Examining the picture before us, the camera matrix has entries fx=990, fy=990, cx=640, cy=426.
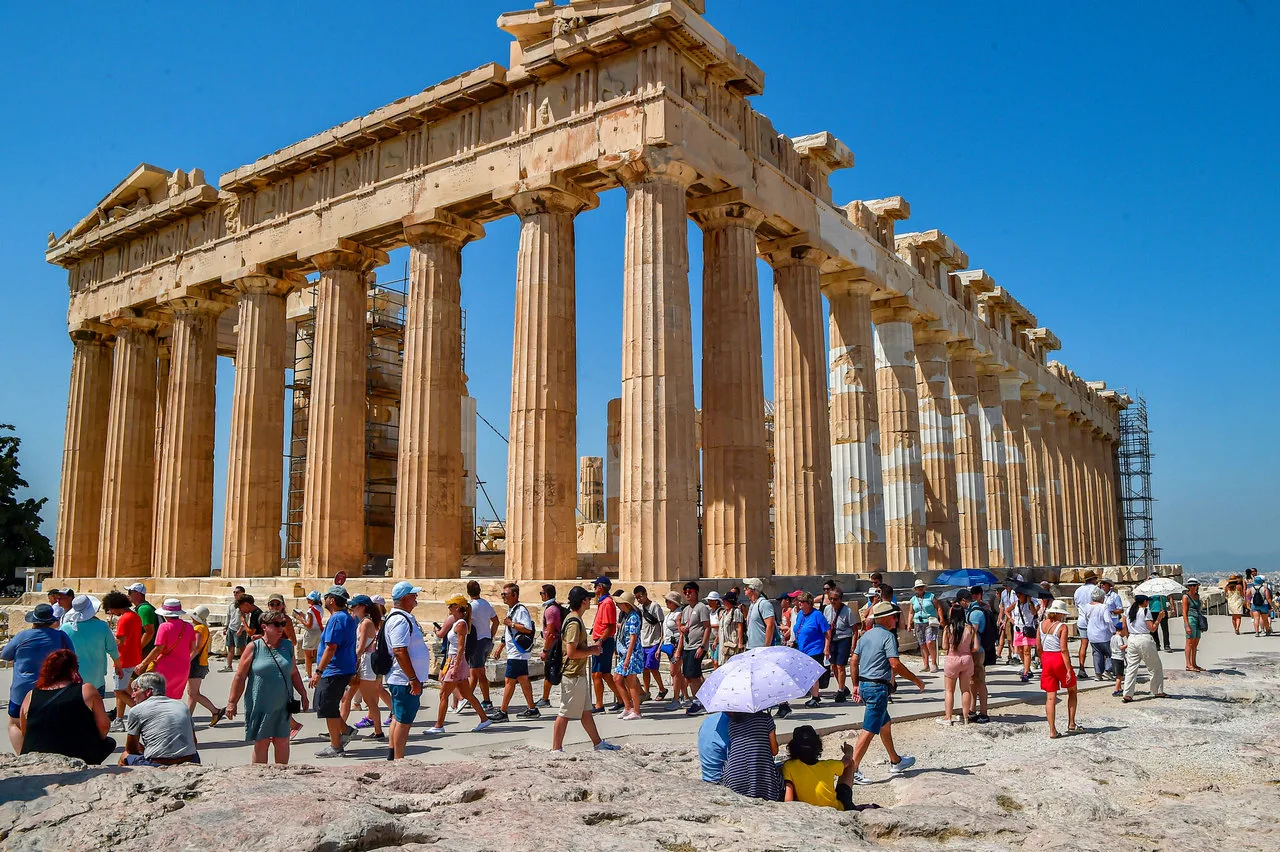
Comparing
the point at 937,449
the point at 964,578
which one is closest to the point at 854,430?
the point at 964,578

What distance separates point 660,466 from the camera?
18047mm

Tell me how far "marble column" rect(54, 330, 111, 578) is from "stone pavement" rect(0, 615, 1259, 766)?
16.7m

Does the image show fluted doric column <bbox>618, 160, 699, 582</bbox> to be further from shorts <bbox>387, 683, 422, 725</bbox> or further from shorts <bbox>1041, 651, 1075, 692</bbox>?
shorts <bbox>387, 683, 422, 725</bbox>

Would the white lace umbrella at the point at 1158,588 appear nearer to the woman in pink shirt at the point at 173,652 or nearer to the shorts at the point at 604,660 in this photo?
the shorts at the point at 604,660

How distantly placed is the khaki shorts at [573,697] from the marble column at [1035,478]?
1249 inches

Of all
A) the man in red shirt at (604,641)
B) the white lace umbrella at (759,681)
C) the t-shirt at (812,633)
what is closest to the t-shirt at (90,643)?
the man in red shirt at (604,641)

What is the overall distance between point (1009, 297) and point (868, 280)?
520 inches

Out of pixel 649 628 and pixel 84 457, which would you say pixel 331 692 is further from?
pixel 84 457

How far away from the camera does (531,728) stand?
11.8 m

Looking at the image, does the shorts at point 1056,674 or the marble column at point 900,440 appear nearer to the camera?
the shorts at point 1056,674

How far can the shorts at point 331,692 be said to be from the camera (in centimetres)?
970

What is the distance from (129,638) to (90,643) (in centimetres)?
94

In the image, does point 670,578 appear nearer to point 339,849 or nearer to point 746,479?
point 746,479

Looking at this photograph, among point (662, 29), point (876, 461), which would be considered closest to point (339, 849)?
point (662, 29)
